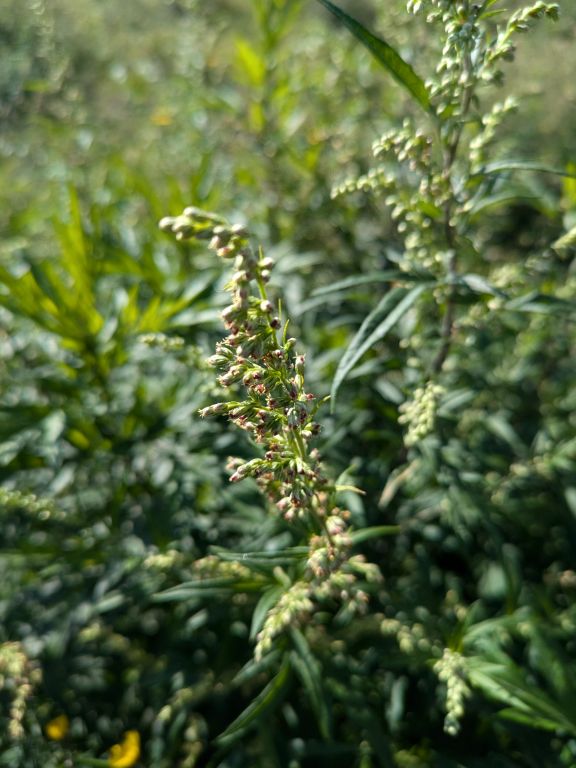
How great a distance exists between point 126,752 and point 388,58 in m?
2.10

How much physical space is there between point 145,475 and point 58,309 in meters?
0.62

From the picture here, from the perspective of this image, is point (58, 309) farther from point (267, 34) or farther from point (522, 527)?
point (522, 527)

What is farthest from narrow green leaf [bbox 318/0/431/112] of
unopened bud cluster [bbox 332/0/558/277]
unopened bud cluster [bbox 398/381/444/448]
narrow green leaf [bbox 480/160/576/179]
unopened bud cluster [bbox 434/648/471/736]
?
unopened bud cluster [bbox 434/648/471/736]

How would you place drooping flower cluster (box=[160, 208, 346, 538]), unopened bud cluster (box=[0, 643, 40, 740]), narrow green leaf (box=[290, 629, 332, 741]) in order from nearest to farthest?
drooping flower cluster (box=[160, 208, 346, 538]), narrow green leaf (box=[290, 629, 332, 741]), unopened bud cluster (box=[0, 643, 40, 740])

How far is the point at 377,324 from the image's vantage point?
140cm

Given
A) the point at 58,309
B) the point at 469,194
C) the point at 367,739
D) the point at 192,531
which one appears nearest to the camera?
the point at 469,194

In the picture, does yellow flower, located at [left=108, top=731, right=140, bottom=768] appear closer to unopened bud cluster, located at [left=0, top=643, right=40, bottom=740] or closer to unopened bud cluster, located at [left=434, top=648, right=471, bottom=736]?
unopened bud cluster, located at [left=0, top=643, right=40, bottom=740]

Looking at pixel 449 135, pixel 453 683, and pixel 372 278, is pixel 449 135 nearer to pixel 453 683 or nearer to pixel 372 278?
pixel 372 278

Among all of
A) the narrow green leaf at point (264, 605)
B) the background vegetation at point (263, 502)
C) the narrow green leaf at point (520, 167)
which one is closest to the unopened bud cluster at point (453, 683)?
the background vegetation at point (263, 502)

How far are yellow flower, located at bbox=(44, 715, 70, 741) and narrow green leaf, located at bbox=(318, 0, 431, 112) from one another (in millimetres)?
2064

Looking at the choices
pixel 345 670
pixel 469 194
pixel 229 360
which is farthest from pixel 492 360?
pixel 229 360

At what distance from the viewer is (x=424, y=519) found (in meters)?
2.32

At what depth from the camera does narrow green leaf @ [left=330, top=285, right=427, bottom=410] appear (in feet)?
4.35

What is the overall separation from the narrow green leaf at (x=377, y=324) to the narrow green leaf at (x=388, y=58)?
1.22ft
